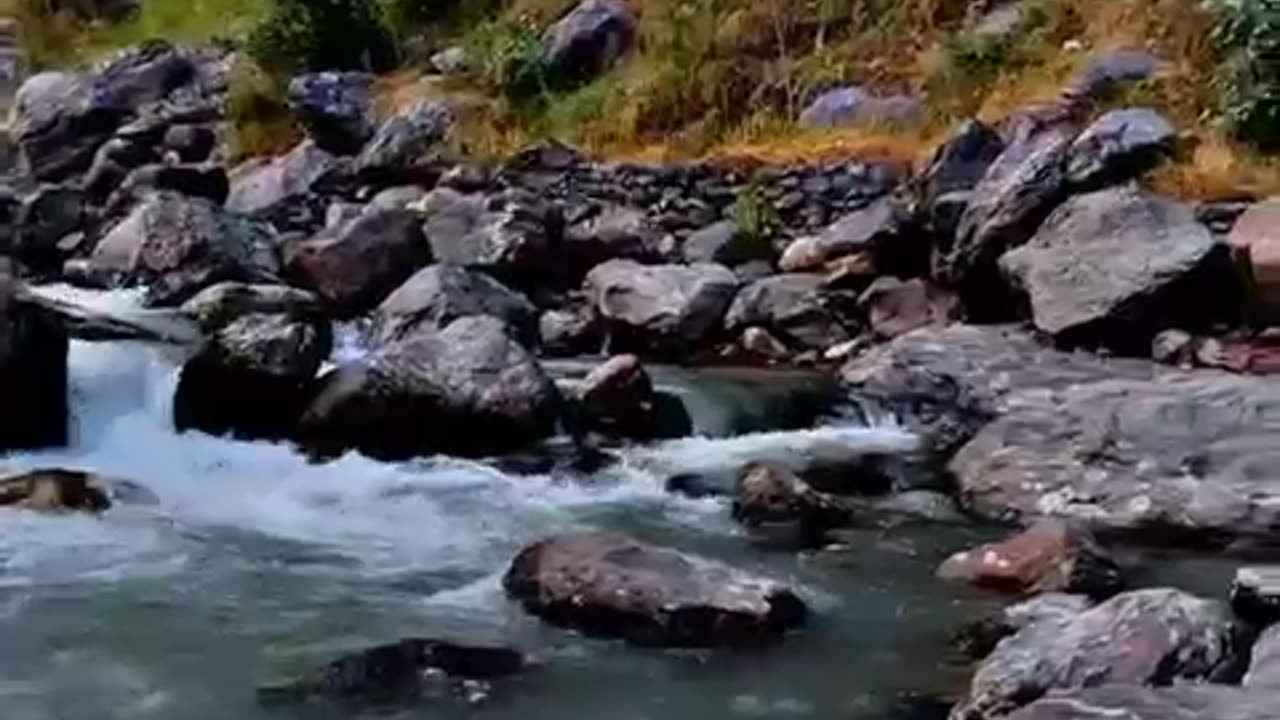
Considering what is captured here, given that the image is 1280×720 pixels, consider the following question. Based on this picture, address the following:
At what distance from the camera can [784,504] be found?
32.8ft

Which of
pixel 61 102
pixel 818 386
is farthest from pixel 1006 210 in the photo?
pixel 61 102

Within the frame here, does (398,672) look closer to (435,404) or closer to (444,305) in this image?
(435,404)

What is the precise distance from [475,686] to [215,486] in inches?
152

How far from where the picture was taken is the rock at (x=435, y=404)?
11.2 m

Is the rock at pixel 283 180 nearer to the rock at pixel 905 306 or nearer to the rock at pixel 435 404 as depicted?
the rock at pixel 905 306

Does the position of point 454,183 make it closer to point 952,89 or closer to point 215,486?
point 952,89

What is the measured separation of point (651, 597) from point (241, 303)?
6.74 meters

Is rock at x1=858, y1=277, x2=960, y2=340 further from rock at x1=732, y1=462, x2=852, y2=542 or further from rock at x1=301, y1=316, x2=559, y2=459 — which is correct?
rock at x1=732, y1=462, x2=852, y2=542

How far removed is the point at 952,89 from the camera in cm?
1688

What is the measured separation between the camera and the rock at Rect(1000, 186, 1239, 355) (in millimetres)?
12156

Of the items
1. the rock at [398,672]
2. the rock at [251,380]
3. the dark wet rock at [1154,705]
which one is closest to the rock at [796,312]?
the rock at [251,380]

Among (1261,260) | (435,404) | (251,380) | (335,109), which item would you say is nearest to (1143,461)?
(1261,260)

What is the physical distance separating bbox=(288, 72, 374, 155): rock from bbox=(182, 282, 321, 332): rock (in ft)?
14.4

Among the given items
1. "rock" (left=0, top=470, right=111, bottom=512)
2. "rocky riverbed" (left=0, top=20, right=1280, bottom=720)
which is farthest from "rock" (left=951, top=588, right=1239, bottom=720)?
"rock" (left=0, top=470, right=111, bottom=512)
